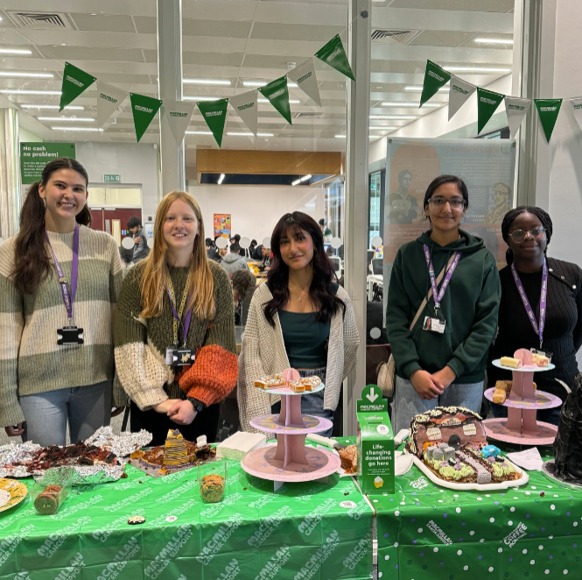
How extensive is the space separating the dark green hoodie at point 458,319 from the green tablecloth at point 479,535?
78 centimetres

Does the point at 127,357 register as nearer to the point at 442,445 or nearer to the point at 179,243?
the point at 179,243

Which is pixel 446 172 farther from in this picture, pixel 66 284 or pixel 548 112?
pixel 66 284

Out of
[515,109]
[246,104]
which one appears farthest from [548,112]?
[246,104]

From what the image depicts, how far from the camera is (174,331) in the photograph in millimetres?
2135

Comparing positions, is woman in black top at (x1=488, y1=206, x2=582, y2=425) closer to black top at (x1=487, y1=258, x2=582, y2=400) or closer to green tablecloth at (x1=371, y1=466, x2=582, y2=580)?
black top at (x1=487, y1=258, x2=582, y2=400)

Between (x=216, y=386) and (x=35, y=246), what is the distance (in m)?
0.93

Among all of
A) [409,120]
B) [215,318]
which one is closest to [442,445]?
[215,318]

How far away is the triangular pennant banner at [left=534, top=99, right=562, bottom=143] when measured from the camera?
10.6 feet

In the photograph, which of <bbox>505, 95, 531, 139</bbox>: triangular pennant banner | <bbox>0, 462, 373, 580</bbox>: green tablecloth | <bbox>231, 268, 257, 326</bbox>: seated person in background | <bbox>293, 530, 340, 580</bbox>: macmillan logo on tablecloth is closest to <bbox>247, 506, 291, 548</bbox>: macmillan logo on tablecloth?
<bbox>0, 462, 373, 580</bbox>: green tablecloth

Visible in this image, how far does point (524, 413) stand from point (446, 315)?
0.52 m

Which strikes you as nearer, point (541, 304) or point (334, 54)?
point (541, 304)

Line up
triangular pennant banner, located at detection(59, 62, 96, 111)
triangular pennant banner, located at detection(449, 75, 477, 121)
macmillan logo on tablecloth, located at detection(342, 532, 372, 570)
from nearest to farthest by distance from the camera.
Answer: macmillan logo on tablecloth, located at detection(342, 532, 372, 570) < triangular pennant banner, located at detection(59, 62, 96, 111) < triangular pennant banner, located at detection(449, 75, 477, 121)

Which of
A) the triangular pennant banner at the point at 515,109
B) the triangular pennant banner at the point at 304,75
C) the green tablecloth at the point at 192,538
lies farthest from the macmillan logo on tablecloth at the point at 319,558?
the triangular pennant banner at the point at 515,109

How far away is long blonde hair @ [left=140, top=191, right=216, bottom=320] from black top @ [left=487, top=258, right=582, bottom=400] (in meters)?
1.36
